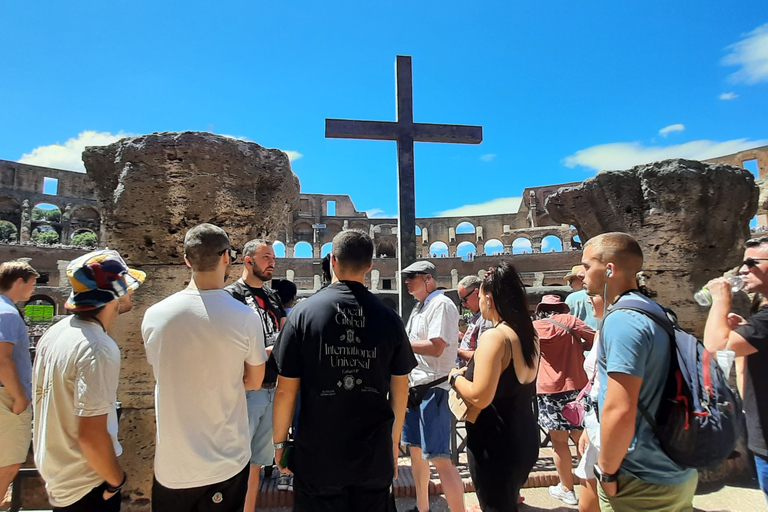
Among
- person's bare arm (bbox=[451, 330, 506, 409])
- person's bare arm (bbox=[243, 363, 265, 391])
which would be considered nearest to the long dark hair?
person's bare arm (bbox=[451, 330, 506, 409])

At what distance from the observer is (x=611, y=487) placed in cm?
171

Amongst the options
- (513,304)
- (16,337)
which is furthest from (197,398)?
(513,304)

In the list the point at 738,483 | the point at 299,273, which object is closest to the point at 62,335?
the point at 738,483

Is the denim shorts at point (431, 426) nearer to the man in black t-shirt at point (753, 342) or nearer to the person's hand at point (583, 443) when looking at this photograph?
the person's hand at point (583, 443)

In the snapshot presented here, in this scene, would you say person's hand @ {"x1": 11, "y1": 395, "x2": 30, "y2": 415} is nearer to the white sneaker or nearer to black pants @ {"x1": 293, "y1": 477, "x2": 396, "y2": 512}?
black pants @ {"x1": 293, "y1": 477, "x2": 396, "y2": 512}

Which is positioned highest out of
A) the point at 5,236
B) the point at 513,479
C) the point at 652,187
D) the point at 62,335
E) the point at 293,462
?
the point at 5,236

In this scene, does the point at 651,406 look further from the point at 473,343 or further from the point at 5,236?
the point at 5,236

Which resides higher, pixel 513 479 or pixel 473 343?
pixel 473 343

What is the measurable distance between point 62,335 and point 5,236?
135 feet

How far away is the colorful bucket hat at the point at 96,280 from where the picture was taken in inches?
77.4

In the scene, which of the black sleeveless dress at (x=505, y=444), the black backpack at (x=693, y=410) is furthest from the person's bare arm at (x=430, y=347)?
the black backpack at (x=693, y=410)

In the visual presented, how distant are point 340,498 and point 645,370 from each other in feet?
4.41

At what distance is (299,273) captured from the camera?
26.9 meters

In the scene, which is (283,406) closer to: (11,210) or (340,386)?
(340,386)
